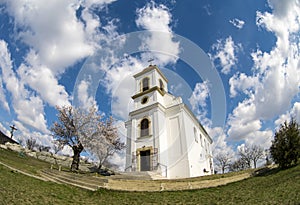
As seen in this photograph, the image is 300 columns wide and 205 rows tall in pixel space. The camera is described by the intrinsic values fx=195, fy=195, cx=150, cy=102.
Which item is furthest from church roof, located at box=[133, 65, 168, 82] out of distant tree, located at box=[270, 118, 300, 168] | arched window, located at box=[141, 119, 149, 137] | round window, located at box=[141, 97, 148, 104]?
distant tree, located at box=[270, 118, 300, 168]

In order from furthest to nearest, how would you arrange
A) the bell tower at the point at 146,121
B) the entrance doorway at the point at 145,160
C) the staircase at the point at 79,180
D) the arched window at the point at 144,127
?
the arched window at the point at 144,127 < the bell tower at the point at 146,121 < the entrance doorway at the point at 145,160 < the staircase at the point at 79,180

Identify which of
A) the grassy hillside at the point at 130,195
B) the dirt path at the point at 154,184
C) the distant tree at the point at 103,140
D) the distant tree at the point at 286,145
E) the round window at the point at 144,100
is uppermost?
the round window at the point at 144,100

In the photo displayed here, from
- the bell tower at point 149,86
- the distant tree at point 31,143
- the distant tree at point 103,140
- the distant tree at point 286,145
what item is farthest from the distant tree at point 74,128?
the distant tree at point 31,143

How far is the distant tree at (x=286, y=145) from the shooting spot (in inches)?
529

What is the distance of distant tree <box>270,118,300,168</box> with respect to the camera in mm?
13438

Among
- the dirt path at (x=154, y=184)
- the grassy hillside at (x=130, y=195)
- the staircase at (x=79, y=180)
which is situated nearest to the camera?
the grassy hillside at (x=130, y=195)

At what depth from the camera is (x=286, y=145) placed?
45.6 feet

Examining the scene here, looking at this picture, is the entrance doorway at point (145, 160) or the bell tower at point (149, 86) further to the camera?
the bell tower at point (149, 86)

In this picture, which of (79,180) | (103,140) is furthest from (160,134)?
(79,180)

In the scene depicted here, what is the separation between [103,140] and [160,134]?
7.69 m

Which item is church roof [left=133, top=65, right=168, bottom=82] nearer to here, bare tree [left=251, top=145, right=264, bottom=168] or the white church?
the white church

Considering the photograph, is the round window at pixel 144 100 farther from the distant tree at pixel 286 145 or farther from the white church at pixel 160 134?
the distant tree at pixel 286 145

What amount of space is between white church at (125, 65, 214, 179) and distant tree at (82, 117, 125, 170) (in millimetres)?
2793

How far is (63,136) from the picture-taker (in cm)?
2234
